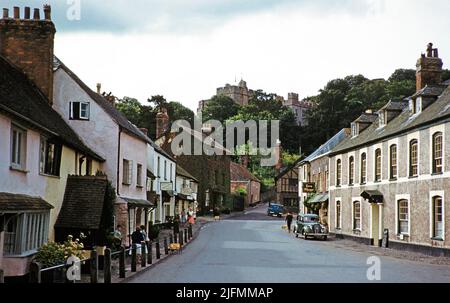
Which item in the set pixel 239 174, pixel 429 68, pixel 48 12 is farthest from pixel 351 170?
pixel 239 174

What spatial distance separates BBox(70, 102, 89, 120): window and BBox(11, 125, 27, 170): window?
9853mm

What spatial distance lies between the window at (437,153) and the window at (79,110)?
620 inches

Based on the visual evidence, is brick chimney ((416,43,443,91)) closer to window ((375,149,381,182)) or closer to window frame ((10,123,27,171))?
window ((375,149,381,182))

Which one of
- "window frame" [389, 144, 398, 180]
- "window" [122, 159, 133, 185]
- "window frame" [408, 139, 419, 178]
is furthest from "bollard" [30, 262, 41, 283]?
"window frame" [389, 144, 398, 180]

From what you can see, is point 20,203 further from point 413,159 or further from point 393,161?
point 393,161

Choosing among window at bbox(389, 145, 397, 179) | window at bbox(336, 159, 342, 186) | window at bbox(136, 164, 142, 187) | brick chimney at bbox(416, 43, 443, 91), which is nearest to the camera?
window at bbox(389, 145, 397, 179)

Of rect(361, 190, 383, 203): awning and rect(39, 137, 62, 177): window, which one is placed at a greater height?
rect(39, 137, 62, 177): window

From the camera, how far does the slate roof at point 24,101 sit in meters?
15.6

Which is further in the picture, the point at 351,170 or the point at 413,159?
the point at 351,170

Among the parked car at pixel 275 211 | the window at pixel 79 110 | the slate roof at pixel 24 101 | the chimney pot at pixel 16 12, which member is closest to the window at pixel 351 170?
the window at pixel 79 110

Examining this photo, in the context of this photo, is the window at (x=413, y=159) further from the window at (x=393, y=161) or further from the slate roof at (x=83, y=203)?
the slate roof at (x=83, y=203)

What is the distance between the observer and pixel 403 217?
2978cm

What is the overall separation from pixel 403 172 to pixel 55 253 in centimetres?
1906

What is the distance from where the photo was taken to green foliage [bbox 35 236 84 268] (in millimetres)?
16422
